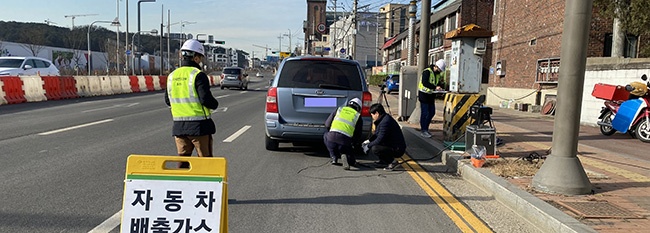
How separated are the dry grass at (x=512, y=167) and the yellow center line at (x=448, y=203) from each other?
855mm

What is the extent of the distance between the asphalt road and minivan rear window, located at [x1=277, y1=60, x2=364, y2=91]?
1.28 m

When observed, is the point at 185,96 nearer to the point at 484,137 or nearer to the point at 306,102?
the point at 306,102

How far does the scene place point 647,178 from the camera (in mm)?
5922

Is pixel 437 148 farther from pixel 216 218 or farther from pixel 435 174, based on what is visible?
pixel 216 218

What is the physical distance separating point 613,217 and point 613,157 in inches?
153

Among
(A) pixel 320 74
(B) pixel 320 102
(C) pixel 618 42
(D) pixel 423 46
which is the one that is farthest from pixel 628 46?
(B) pixel 320 102

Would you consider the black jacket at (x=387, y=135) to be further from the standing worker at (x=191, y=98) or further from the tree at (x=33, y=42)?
the tree at (x=33, y=42)

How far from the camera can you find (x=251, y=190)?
5469 mm

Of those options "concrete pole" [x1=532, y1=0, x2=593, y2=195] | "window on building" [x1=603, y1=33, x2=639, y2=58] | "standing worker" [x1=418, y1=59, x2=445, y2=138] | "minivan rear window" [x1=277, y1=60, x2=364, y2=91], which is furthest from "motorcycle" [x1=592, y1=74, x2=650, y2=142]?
"window on building" [x1=603, y1=33, x2=639, y2=58]

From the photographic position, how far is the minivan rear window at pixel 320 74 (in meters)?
7.62

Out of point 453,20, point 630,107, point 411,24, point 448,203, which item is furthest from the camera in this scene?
point 453,20

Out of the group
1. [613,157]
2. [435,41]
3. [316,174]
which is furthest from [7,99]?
[435,41]

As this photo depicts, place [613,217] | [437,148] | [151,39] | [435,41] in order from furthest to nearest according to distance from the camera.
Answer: [151,39]
[435,41]
[437,148]
[613,217]

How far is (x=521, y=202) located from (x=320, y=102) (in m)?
3.65
